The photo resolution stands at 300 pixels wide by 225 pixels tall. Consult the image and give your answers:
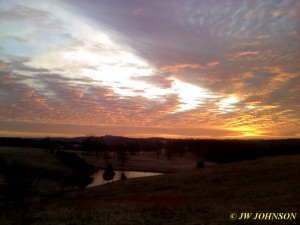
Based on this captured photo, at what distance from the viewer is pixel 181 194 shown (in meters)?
43.8

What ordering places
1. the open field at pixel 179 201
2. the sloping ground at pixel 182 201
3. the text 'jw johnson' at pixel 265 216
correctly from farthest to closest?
the open field at pixel 179 201
the sloping ground at pixel 182 201
the text 'jw johnson' at pixel 265 216

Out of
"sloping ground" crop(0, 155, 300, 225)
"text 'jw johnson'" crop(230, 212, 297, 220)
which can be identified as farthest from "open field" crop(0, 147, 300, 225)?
"text 'jw johnson'" crop(230, 212, 297, 220)

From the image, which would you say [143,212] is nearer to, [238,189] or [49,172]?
[238,189]

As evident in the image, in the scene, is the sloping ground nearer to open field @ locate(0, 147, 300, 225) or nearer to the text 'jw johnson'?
open field @ locate(0, 147, 300, 225)

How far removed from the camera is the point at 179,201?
118 ft

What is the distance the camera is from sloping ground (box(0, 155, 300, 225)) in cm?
2466

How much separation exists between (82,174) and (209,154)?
102 meters

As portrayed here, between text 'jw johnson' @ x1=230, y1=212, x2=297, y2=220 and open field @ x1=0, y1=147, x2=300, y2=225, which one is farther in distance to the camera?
open field @ x1=0, y1=147, x2=300, y2=225

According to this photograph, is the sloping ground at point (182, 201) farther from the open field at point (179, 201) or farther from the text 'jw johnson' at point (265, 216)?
the text 'jw johnson' at point (265, 216)

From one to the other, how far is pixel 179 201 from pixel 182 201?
0.42 meters

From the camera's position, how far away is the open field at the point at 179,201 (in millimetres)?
24781

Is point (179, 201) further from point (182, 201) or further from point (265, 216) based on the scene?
point (265, 216)

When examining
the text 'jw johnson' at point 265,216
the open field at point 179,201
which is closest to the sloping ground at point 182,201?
the open field at point 179,201

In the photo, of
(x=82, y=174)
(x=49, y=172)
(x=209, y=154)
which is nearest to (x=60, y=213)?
(x=49, y=172)
